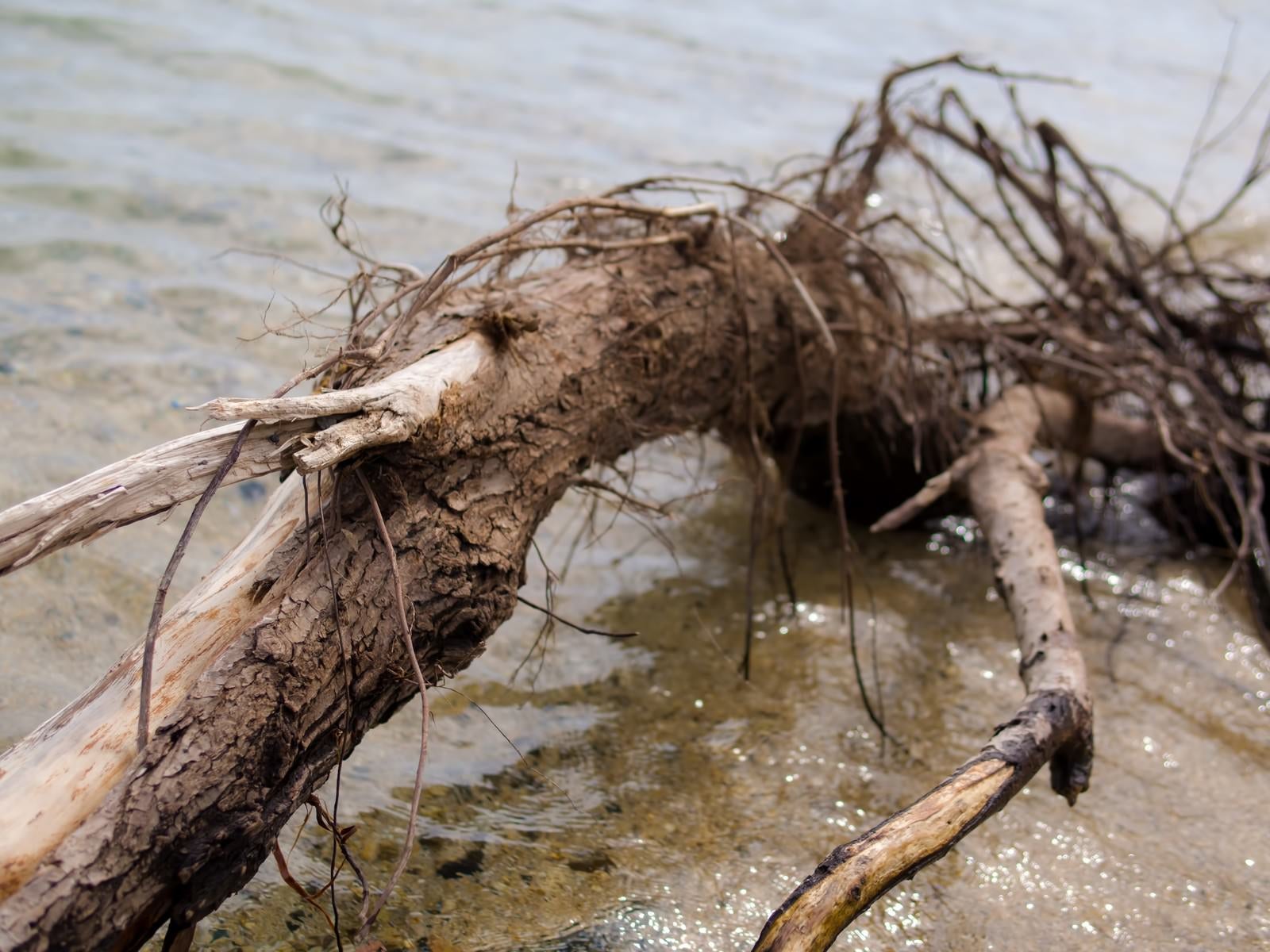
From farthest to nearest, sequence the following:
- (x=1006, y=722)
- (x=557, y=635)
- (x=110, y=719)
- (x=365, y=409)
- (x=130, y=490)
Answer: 1. (x=557, y=635)
2. (x=1006, y=722)
3. (x=365, y=409)
4. (x=110, y=719)
5. (x=130, y=490)

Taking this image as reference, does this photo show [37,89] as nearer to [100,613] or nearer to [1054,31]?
[100,613]

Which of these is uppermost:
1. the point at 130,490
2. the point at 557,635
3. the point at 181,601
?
the point at 130,490

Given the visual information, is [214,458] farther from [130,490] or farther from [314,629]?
[314,629]

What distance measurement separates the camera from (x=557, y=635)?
10.1 ft

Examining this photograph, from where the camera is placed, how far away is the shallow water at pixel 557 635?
7.20 ft

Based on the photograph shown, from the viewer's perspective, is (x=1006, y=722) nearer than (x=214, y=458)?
No

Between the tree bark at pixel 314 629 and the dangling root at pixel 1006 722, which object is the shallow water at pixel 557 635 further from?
the tree bark at pixel 314 629

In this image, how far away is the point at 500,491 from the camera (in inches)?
83.6

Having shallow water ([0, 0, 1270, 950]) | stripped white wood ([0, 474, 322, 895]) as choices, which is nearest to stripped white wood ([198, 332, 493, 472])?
stripped white wood ([0, 474, 322, 895])

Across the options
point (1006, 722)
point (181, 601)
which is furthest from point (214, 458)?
point (1006, 722)

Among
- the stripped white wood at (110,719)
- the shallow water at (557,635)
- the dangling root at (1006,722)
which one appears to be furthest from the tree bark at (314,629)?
the dangling root at (1006,722)

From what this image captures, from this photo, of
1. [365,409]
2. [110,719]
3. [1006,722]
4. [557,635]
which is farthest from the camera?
[557,635]

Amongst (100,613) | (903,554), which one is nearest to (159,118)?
(100,613)

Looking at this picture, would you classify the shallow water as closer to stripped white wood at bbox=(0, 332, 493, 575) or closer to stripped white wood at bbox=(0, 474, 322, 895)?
stripped white wood at bbox=(0, 474, 322, 895)
